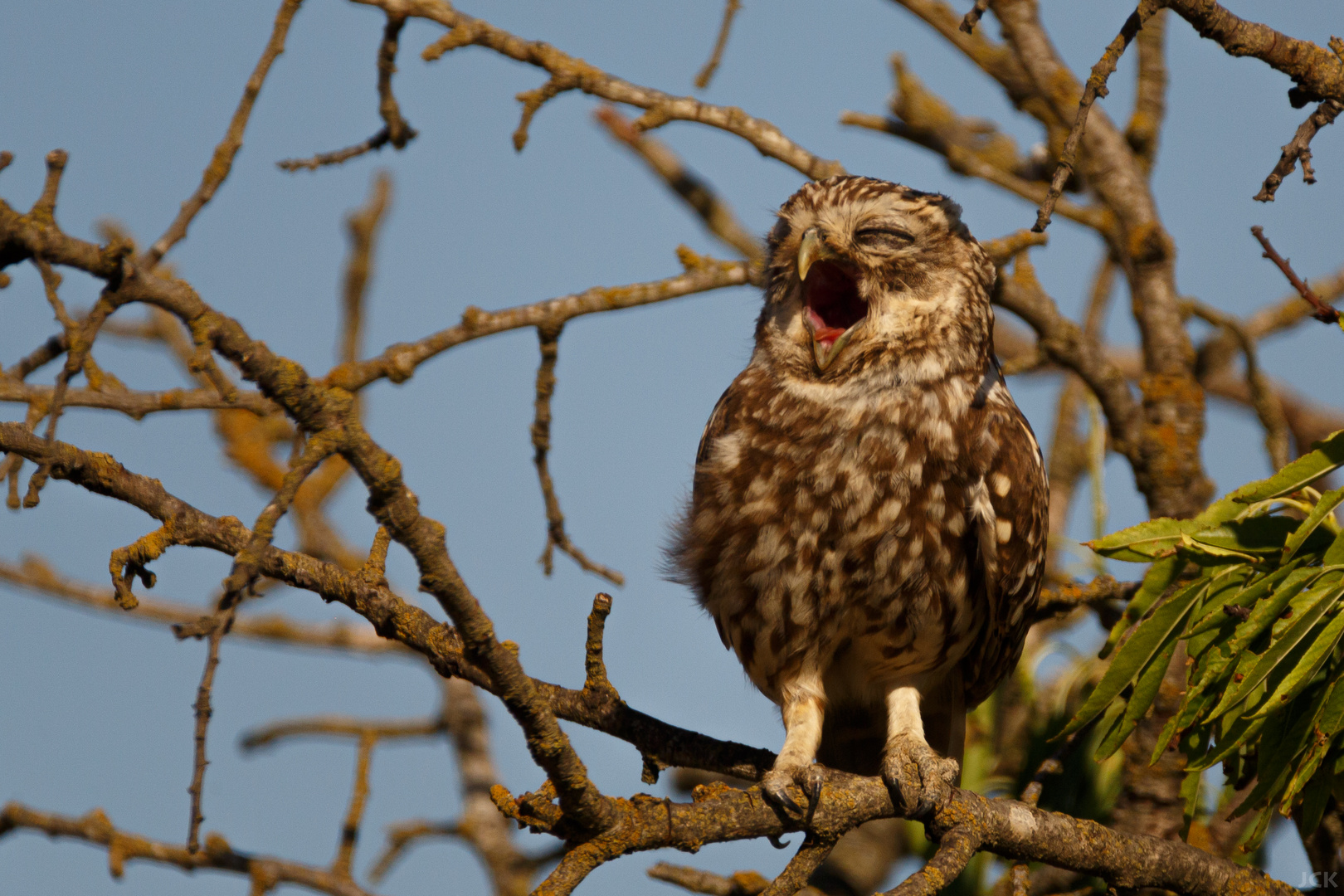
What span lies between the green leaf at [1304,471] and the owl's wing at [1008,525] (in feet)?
3.24

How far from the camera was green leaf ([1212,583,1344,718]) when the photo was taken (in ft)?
8.43

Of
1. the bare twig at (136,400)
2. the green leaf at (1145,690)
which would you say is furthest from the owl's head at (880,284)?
the bare twig at (136,400)

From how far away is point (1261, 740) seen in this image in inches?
110

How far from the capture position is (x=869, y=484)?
357 cm

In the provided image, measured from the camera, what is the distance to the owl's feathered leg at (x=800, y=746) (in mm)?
2883

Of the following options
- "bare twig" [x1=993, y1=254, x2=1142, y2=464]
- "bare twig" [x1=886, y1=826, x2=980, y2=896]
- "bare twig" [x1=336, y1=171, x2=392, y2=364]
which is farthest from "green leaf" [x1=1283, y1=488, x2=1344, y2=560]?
"bare twig" [x1=336, y1=171, x2=392, y2=364]

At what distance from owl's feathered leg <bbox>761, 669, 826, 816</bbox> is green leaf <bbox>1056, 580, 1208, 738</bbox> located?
0.67 meters

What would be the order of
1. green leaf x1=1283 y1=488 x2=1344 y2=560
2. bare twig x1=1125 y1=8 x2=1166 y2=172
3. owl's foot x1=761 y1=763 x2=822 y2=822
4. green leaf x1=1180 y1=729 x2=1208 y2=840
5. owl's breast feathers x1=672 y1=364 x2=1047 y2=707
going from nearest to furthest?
green leaf x1=1283 y1=488 x2=1344 y2=560, owl's foot x1=761 y1=763 x2=822 y2=822, green leaf x1=1180 y1=729 x2=1208 y2=840, owl's breast feathers x1=672 y1=364 x2=1047 y2=707, bare twig x1=1125 y1=8 x2=1166 y2=172

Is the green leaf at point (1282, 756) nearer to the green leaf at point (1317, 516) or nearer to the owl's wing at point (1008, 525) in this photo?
the green leaf at point (1317, 516)

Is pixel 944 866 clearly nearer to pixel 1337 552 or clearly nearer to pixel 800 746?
pixel 800 746

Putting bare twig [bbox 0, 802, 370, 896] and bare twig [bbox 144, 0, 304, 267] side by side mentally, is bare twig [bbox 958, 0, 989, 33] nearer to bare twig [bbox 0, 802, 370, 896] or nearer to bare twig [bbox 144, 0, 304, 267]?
bare twig [bbox 144, 0, 304, 267]

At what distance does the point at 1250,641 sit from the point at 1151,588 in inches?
17.4

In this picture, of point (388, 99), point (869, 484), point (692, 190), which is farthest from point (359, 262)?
point (869, 484)

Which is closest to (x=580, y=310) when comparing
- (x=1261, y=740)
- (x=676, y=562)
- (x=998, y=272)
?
(x=676, y=562)
